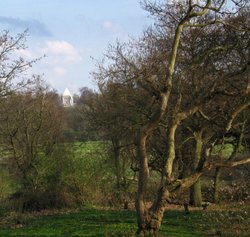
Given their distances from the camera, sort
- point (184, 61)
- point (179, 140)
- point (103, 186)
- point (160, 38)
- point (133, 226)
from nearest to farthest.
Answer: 1. point (133, 226)
2. point (184, 61)
3. point (160, 38)
4. point (179, 140)
5. point (103, 186)

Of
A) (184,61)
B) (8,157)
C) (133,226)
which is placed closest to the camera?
(133,226)

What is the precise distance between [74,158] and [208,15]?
1191cm

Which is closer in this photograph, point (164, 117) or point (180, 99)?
point (180, 99)

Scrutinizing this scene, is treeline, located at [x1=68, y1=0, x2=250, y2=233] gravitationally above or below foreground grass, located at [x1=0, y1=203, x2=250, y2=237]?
above

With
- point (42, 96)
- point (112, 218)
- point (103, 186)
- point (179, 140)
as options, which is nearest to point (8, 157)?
point (42, 96)

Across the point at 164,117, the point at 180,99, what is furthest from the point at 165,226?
the point at 164,117

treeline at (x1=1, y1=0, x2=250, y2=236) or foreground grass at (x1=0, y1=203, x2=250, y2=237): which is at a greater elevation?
treeline at (x1=1, y1=0, x2=250, y2=236)

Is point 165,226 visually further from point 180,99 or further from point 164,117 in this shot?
point 164,117

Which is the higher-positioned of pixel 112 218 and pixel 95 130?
pixel 95 130

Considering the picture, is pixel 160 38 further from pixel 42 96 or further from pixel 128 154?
pixel 42 96

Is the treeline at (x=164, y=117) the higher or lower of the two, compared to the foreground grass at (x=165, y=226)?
higher

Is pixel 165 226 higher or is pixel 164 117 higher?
pixel 164 117

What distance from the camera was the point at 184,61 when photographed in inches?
755

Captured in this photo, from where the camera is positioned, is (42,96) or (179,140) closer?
(179,140)
